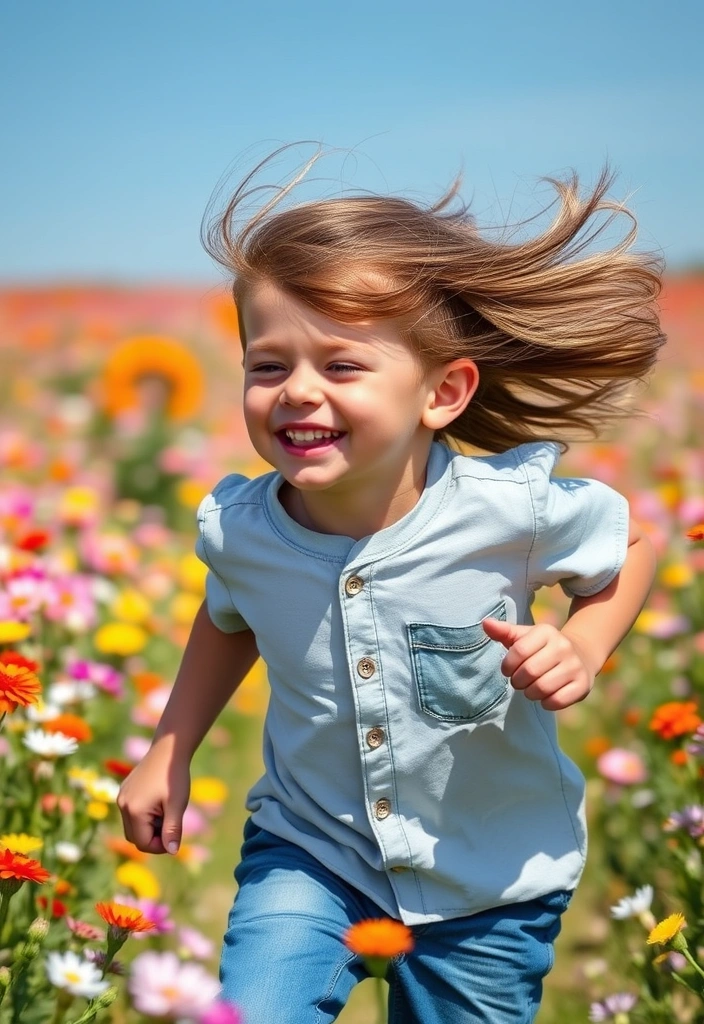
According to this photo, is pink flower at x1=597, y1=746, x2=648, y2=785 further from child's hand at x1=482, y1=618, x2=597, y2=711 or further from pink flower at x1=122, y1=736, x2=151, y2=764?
child's hand at x1=482, y1=618, x2=597, y2=711

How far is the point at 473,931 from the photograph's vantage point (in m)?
1.78

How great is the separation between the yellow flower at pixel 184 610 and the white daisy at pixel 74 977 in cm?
215

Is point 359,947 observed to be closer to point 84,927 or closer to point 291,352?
point 84,927

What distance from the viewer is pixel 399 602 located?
1705 mm

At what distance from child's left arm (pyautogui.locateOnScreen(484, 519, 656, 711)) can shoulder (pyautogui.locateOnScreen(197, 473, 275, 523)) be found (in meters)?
0.45

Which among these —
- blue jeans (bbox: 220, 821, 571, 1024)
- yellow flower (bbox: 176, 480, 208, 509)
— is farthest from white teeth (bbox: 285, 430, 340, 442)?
yellow flower (bbox: 176, 480, 208, 509)

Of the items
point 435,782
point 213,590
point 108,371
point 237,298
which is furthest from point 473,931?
point 108,371

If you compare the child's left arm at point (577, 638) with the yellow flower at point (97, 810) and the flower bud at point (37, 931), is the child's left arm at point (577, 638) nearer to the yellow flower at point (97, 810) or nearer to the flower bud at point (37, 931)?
the flower bud at point (37, 931)

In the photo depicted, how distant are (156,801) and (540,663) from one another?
647 millimetres

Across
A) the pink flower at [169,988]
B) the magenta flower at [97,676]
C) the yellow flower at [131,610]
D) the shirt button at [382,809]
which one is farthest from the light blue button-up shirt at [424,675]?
the yellow flower at [131,610]

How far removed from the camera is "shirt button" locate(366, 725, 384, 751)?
1.71 meters

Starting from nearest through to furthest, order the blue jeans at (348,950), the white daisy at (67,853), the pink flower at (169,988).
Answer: the pink flower at (169,988) → the blue jeans at (348,950) → the white daisy at (67,853)

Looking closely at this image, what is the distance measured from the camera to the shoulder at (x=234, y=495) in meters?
1.84

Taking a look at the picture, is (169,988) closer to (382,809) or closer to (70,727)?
(382,809)
